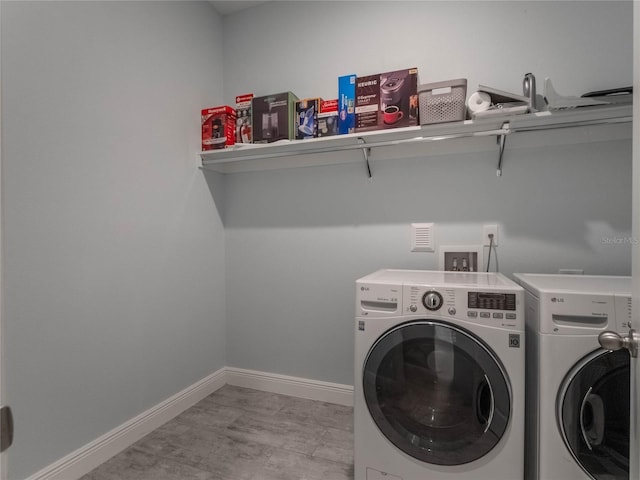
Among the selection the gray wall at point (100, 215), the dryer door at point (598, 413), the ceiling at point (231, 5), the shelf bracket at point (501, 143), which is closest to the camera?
the dryer door at point (598, 413)

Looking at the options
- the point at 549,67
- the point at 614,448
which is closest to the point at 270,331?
the point at 614,448

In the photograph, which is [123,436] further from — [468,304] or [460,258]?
[460,258]

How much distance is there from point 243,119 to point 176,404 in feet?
5.71

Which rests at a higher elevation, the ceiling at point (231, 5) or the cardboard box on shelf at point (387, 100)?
the ceiling at point (231, 5)

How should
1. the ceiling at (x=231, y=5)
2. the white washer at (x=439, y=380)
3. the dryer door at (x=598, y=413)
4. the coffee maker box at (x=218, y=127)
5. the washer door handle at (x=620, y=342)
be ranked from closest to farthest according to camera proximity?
the washer door handle at (x=620, y=342) → the dryer door at (x=598, y=413) → the white washer at (x=439, y=380) → the coffee maker box at (x=218, y=127) → the ceiling at (x=231, y=5)

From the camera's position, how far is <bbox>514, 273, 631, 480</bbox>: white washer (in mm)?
1088

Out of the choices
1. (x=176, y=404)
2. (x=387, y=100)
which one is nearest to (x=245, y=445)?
(x=176, y=404)

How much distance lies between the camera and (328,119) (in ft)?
6.24

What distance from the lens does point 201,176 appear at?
2207 millimetres

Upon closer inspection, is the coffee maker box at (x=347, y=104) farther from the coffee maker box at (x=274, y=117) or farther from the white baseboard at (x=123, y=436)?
the white baseboard at (x=123, y=436)

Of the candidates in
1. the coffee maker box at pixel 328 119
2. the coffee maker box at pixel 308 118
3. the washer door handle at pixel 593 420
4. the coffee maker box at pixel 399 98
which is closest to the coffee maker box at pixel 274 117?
the coffee maker box at pixel 308 118

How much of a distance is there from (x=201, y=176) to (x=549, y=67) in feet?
6.67

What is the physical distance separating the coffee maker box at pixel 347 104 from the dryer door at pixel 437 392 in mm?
1090

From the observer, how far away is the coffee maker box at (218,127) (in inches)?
82.4
